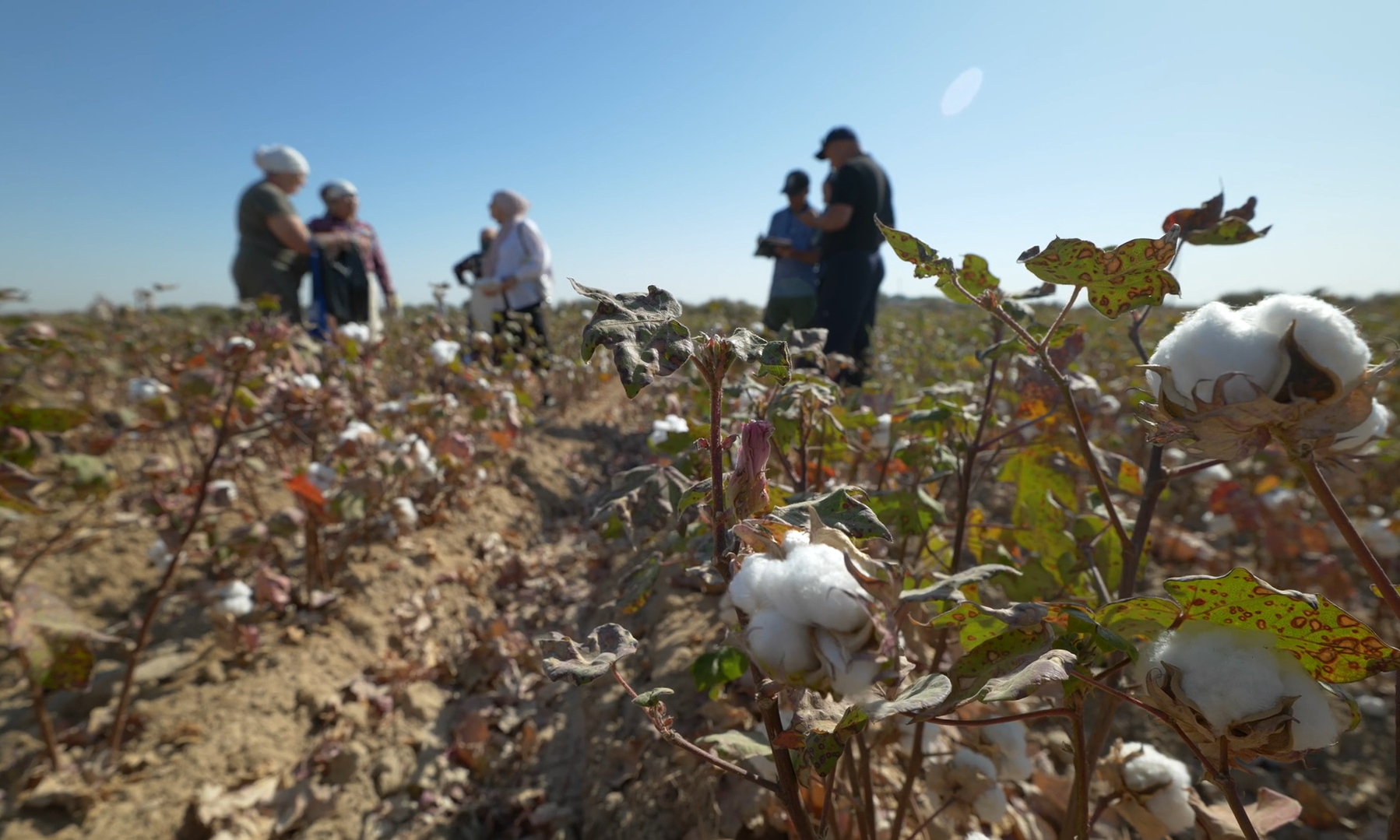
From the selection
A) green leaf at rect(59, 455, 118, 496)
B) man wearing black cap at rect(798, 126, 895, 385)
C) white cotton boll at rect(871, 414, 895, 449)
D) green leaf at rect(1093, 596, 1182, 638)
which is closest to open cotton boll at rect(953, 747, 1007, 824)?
green leaf at rect(1093, 596, 1182, 638)

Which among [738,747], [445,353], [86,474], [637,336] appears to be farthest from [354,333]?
[637,336]

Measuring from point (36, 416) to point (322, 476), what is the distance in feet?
3.80

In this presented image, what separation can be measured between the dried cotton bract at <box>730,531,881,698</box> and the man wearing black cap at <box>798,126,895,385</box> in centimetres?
391

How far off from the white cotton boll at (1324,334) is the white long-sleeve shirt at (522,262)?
19.5 feet

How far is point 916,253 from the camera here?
0.70 m

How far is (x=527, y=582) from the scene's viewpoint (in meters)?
3.22

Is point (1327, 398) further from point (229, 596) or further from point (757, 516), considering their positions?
point (229, 596)

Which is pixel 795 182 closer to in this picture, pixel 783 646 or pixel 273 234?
pixel 273 234

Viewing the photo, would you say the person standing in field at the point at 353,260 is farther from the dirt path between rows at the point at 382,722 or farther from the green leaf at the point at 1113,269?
the green leaf at the point at 1113,269

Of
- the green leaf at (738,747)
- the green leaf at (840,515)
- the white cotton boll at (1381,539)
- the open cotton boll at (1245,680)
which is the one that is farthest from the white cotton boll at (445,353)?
the white cotton boll at (1381,539)

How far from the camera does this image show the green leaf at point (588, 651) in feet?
1.97

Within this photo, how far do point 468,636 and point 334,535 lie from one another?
38.8 inches

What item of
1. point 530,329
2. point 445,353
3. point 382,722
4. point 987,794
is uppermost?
point 530,329

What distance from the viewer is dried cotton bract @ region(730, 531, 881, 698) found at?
1.48 feet
